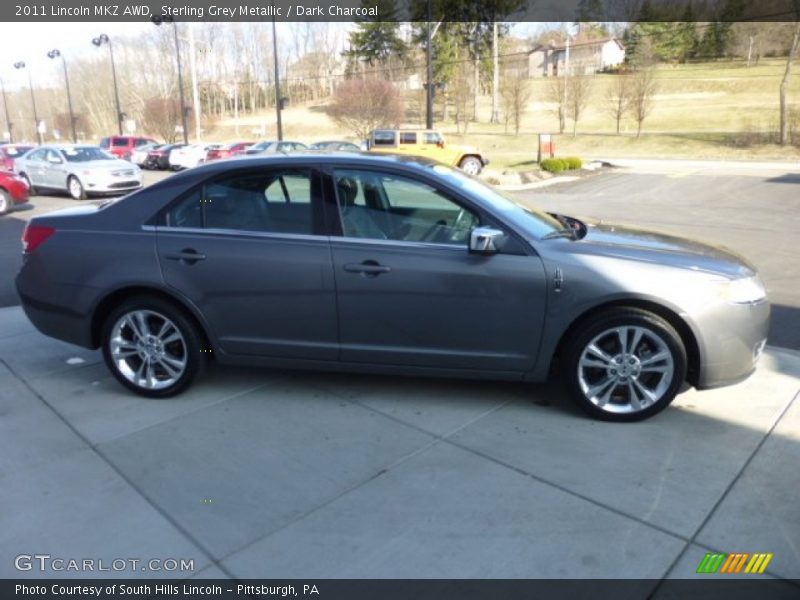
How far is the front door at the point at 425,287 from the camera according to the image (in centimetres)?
369

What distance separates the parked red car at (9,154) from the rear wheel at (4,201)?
222 inches

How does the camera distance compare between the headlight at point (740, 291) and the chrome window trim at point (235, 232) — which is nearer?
the headlight at point (740, 291)

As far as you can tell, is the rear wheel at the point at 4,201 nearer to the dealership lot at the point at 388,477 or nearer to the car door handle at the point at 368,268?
the dealership lot at the point at 388,477

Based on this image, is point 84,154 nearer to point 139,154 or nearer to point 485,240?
point 139,154

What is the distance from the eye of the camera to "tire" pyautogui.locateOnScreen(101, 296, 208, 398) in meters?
4.11

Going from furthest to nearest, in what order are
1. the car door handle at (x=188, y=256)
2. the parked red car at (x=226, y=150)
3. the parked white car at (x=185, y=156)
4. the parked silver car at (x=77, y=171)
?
the parked white car at (x=185, y=156)
the parked red car at (x=226, y=150)
the parked silver car at (x=77, y=171)
the car door handle at (x=188, y=256)

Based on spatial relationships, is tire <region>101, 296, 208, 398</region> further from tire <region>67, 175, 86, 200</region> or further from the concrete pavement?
tire <region>67, 175, 86, 200</region>

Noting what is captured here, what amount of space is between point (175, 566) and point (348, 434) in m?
1.29

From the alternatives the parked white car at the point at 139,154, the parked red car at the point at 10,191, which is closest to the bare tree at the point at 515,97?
the parked white car at the point at 139,154

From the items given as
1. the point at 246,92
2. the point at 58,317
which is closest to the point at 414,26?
the point at 246,92

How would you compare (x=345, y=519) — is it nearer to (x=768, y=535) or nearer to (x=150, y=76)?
(x=768, y=535)

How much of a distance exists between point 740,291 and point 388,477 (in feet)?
7.41

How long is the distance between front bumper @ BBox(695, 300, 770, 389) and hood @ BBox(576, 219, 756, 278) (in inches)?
9.3

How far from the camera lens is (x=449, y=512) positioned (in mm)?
2918
